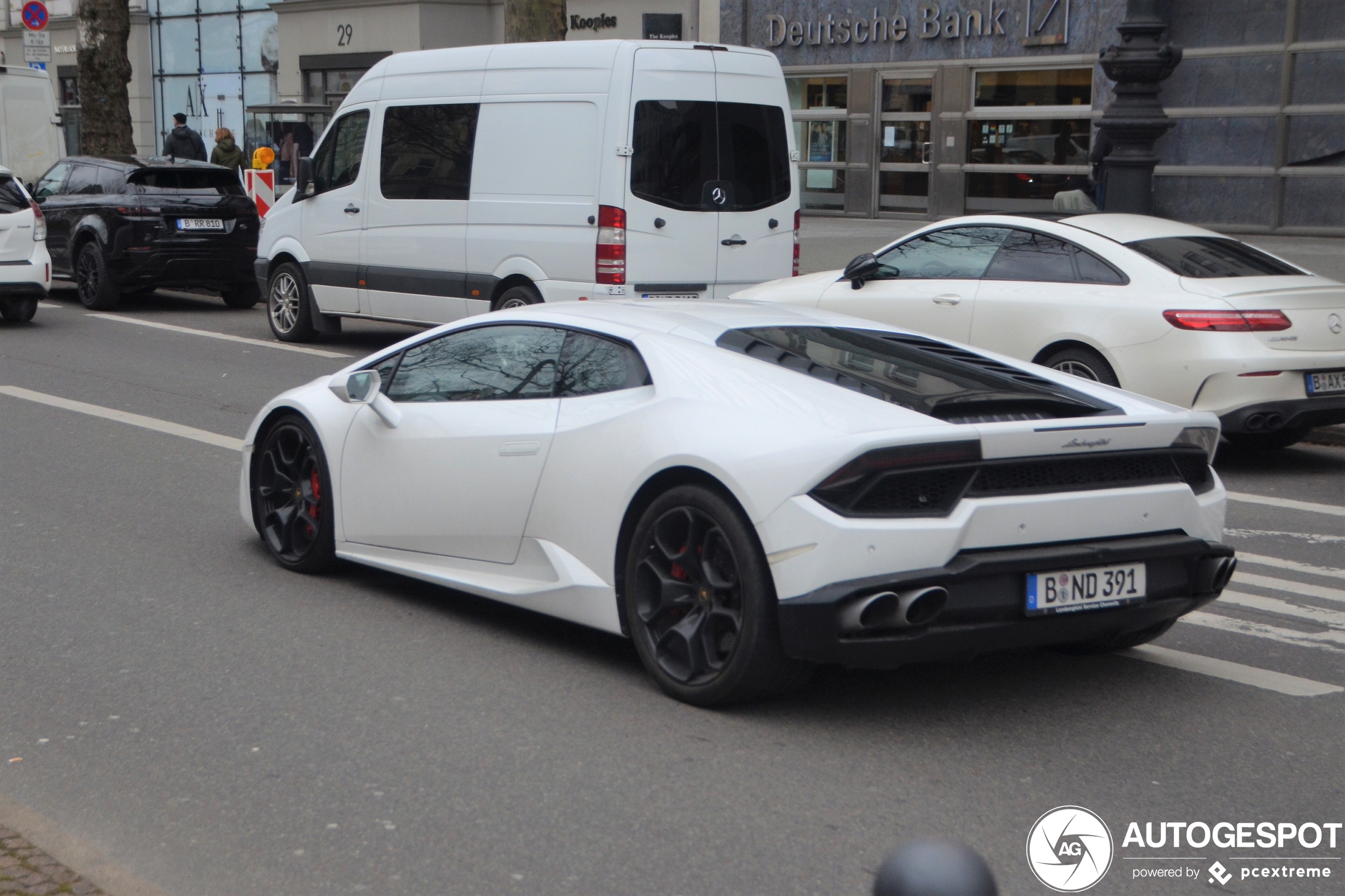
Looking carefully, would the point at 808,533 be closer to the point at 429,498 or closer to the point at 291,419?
the point at 429,498

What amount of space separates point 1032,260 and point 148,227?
10.9 m

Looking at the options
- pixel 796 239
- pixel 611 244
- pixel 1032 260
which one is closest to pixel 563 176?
pixel 611 244

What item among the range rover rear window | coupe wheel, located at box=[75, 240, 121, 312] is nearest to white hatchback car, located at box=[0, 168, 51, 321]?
coupe wheel, located at box=[75, 240, 121, 312]

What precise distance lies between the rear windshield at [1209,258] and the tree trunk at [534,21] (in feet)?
34.3

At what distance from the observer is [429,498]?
19.3 ft

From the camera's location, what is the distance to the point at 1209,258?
9.64 meters

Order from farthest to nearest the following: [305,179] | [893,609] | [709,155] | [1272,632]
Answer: [305,179] < [709,155] < [1272,632] < [893,609]

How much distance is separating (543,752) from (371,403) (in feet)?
6.75

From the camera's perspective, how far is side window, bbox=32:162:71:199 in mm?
18453

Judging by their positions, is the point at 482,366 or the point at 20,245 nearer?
the point at 482,366

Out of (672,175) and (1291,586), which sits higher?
(672,175)

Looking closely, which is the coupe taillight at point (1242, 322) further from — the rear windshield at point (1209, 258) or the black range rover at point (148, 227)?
the black range rover at point (148, 227)

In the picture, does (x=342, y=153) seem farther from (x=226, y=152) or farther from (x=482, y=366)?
(x=226, y=152)

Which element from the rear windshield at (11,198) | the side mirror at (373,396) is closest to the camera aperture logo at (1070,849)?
the side mirror at (373,396)
